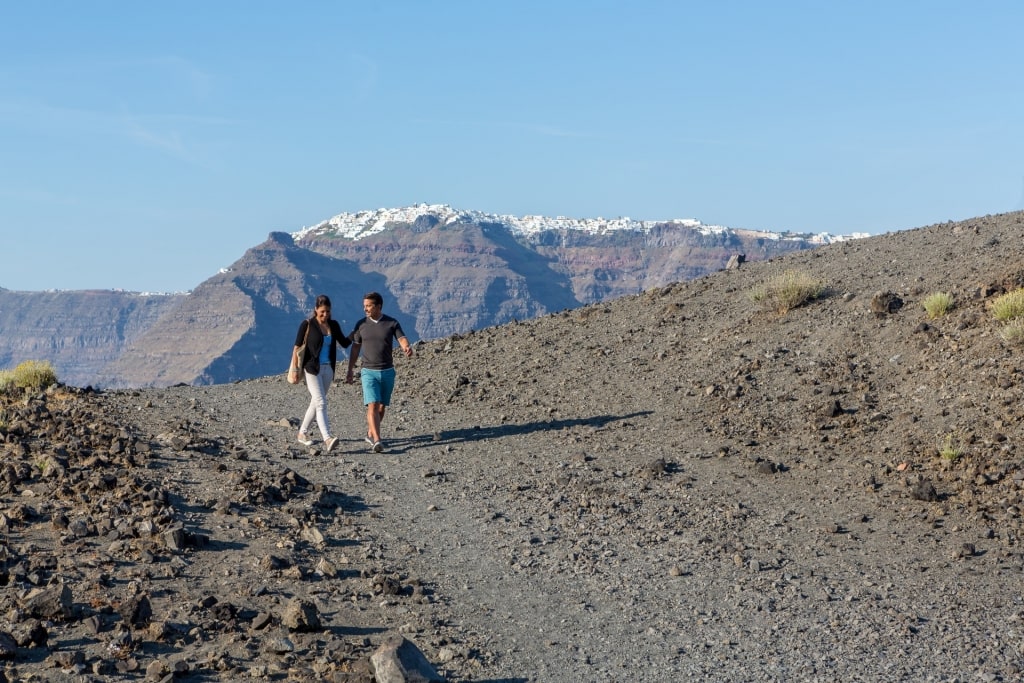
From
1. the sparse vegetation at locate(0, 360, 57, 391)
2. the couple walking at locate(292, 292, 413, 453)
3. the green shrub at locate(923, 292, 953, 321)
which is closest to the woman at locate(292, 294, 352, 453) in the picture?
the couple walking at locate(292, 292, 413, 453)

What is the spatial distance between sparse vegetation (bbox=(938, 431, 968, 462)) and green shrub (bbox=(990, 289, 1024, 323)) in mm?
3458

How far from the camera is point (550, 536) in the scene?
9.29 m

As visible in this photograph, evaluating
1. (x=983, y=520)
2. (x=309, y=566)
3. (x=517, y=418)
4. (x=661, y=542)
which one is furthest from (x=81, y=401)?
(x=983, y=520)

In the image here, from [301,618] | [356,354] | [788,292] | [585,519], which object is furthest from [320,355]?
[788,292]

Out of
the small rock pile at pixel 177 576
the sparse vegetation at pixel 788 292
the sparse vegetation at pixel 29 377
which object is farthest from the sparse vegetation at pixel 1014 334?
the sparse vegetation at pixel 29 377

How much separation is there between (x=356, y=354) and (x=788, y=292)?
8.46 meters

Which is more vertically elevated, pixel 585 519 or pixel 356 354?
pixel 356 354

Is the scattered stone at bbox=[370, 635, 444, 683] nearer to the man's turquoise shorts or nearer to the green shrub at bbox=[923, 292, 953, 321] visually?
the man's turquoise shorts

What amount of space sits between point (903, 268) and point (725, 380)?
5776mm

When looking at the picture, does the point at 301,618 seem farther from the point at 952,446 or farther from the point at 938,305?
the point at 938,305

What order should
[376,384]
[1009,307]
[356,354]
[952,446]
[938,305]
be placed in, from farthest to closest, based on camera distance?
[938,305], [1009,307], [356,354], [376,384], [952,446]

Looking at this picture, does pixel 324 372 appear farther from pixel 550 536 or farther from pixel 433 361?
pixel 433 361

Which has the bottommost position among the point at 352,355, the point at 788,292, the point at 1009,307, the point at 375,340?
the point at 352,355

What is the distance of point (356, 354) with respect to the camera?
13.3 m
